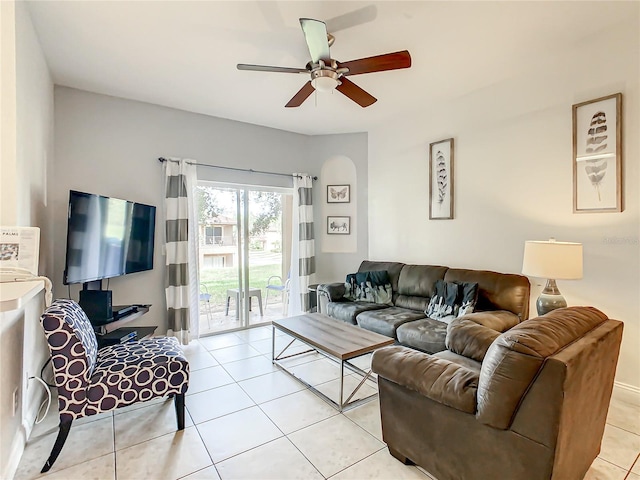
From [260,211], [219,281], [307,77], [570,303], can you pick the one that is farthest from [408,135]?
[219,281]

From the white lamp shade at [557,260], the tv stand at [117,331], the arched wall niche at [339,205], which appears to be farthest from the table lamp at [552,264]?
the tv stand at [117,331]

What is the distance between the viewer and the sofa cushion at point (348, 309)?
12.3 ft

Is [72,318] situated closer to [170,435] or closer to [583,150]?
[170,435]

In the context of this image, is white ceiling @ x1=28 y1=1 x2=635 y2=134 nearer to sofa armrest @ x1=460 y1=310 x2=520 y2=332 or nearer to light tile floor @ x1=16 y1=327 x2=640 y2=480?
sofa armrest @ x1=460 y1=310 x2=520 y2=332

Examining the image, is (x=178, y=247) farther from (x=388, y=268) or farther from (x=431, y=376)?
(x=431, y=376)

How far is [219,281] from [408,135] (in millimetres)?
3263

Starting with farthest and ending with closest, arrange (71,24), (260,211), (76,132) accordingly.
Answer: (260,211) → (76,132) → (71,24)

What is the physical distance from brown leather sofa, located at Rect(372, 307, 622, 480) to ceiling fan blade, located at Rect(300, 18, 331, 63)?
1.92 meters

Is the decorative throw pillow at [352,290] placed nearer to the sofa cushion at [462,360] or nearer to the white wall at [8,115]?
the sofa cushion at [462,360]

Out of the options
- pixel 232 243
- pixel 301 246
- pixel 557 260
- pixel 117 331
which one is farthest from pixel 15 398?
pixel 557 260

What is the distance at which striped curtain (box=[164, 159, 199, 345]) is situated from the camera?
154 inches

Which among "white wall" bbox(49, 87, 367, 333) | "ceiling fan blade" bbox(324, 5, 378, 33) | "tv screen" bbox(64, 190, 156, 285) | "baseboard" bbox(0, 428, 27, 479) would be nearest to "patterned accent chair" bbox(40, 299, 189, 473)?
"baseboard" bbox(0, 428, 27, 479)

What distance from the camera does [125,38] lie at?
2.58 meters

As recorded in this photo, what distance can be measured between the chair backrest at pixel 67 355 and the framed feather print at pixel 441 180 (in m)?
3.67
